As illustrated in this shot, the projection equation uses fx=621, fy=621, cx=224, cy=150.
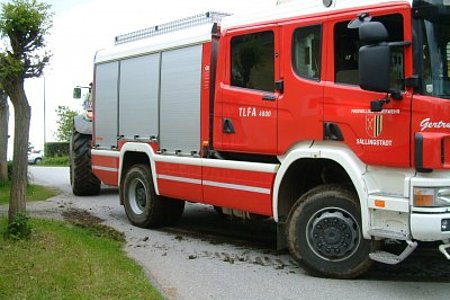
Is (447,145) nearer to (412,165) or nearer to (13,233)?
(412,165)

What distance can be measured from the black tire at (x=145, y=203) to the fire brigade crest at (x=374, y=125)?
4.33 metres

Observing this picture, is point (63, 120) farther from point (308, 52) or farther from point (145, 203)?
point (308, 52)

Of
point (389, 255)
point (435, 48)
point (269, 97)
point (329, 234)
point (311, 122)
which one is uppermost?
point (435, 48)

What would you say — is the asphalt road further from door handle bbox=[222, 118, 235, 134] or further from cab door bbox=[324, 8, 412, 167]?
door handle bbox=[222, 118, 235, 134]

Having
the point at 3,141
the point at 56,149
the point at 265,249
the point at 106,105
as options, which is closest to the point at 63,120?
the point at 56,149

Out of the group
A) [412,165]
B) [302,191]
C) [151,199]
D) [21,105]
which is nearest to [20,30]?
[21,105]

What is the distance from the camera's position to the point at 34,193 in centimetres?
1407

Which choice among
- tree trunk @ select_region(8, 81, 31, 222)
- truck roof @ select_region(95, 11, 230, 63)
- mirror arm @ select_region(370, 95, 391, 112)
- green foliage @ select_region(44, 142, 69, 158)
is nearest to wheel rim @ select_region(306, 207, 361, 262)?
mirror arm @ select_region(370, 95, 391, 112)

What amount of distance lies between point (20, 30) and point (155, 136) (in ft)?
7.94

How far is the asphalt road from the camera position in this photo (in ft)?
19.5

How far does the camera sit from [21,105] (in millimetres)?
8102

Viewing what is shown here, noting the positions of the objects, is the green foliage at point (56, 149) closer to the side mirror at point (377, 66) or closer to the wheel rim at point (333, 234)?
the wheel rim at point (333, 234)

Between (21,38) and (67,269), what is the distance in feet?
11.1

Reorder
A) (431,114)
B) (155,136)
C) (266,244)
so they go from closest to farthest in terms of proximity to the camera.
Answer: (431,114) → (266,244) → (155,136)
